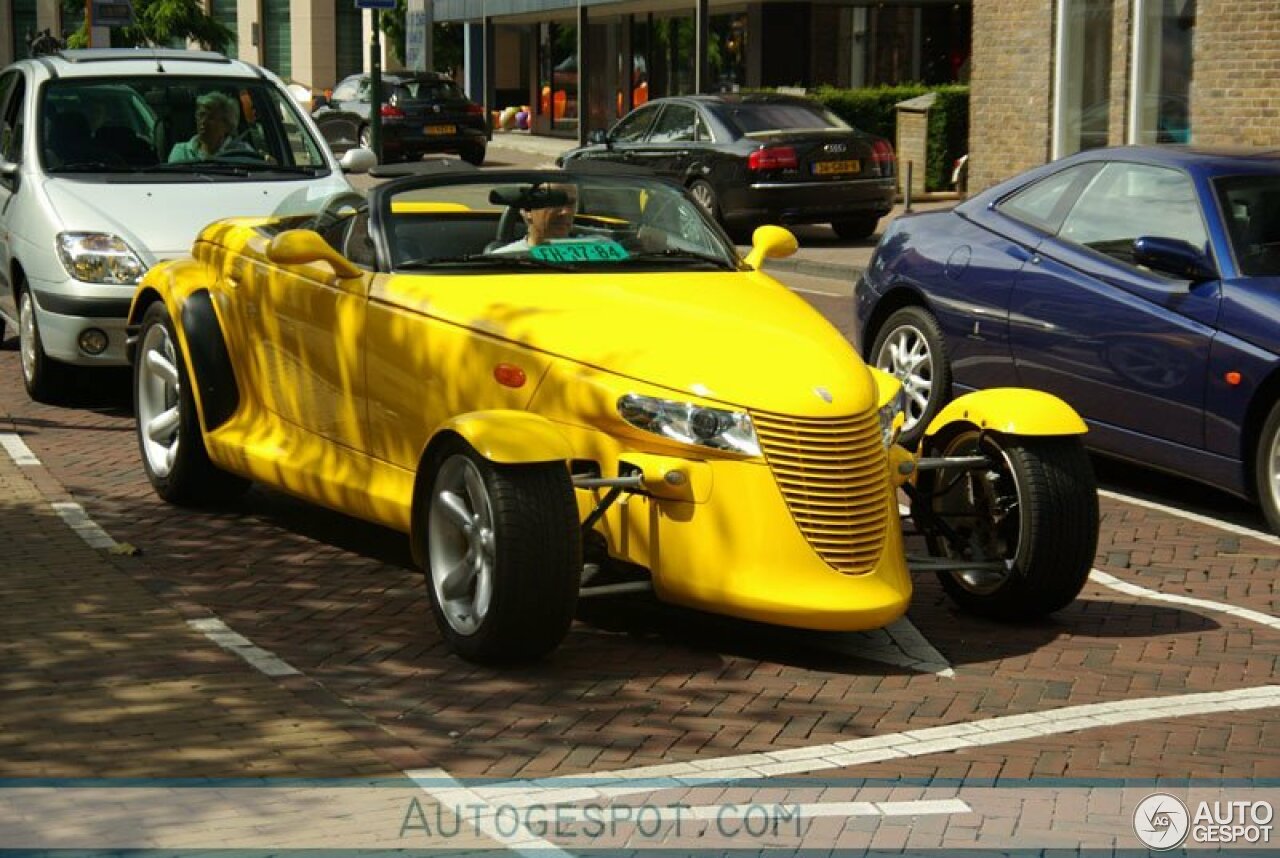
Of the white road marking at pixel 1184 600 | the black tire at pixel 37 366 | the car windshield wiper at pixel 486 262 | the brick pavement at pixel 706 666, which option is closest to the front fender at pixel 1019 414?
the brick pavement at pixel 706 666

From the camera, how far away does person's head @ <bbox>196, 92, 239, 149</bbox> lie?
41.6 feet

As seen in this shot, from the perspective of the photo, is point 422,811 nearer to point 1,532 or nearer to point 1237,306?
point 1,532

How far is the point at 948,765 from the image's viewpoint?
19.5ft

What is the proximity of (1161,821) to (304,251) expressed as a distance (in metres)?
3.88

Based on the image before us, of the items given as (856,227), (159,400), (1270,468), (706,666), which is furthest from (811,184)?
(706,666)

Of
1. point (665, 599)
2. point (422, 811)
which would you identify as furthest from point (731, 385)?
point (422, 811)

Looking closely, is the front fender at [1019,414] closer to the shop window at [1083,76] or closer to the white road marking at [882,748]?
the white road marking at [882,748]

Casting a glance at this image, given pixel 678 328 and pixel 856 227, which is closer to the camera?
pixel 678 328

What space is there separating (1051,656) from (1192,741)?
1.00 metres

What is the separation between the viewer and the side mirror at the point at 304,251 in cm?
800

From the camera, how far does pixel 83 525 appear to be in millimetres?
9047

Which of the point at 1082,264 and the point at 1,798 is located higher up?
the point at 1082,264

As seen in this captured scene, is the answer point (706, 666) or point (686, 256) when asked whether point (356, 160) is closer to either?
point (686, 256)

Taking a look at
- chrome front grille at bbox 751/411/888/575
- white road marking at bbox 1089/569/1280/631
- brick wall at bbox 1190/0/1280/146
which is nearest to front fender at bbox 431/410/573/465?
chrome front grille at bbox 751/411/888/575
